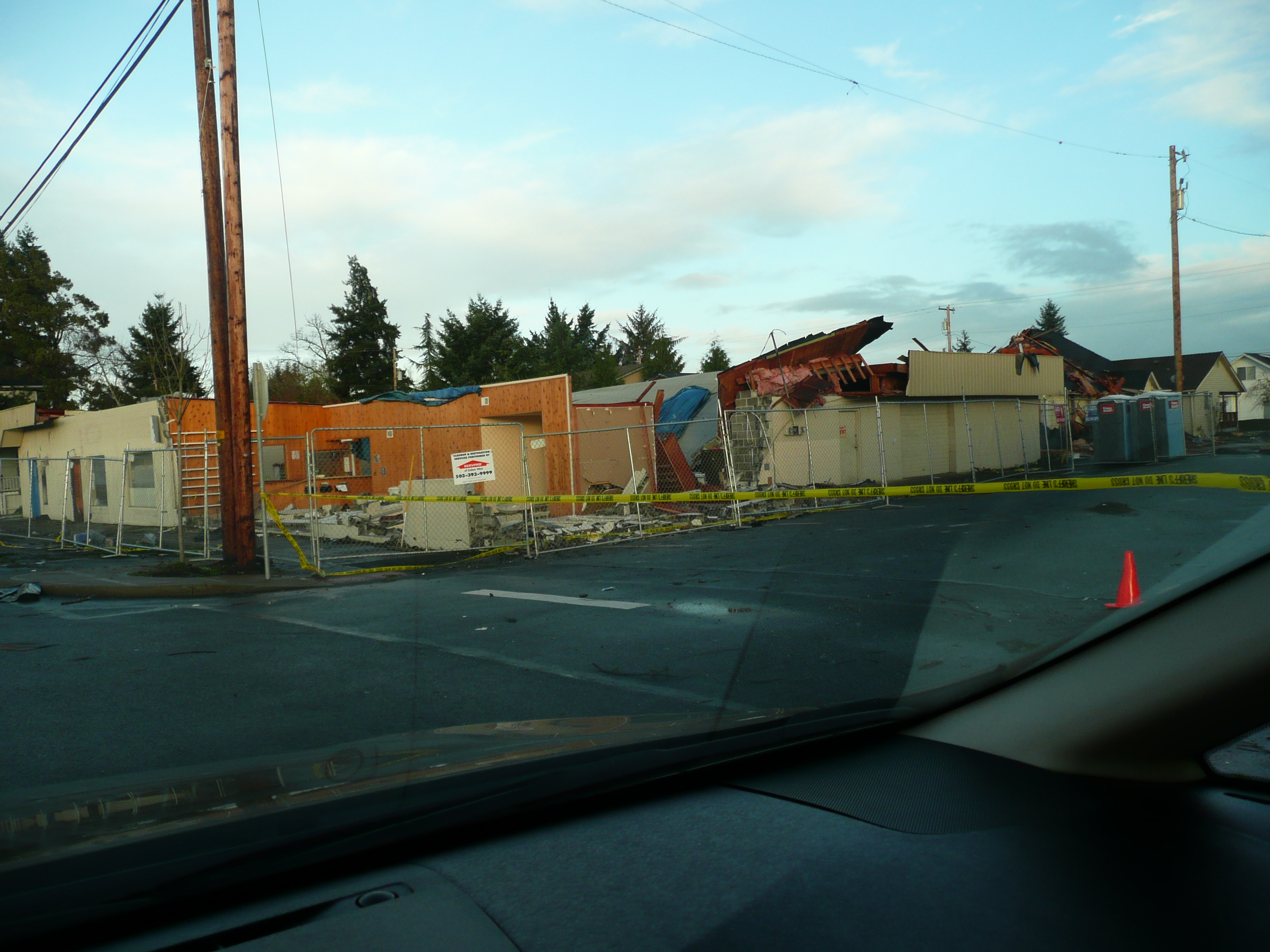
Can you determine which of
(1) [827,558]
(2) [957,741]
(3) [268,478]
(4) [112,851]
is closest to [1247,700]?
(2) [957,741]

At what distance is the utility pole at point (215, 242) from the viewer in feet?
43.3

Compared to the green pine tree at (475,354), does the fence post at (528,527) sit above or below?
below

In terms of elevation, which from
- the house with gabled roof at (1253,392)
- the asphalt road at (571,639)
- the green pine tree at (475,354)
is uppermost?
the green pine tree at (475,354)

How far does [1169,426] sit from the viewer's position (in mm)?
15141

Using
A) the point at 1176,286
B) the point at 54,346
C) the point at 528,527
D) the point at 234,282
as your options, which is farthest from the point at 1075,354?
the point at 54,346

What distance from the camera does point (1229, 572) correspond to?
185 centimetres

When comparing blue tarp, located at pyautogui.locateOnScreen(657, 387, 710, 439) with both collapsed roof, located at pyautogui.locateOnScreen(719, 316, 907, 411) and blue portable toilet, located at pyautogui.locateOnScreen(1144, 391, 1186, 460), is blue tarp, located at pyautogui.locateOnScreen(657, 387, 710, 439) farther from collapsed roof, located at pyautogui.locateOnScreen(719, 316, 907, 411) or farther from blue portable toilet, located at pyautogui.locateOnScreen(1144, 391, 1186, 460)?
blue portable toilet, located at pyautogui.locateOnScreen(1144, 391, 1186, 460)

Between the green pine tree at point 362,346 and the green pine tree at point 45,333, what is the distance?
12.6m

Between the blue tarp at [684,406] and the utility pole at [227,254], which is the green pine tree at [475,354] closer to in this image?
the blue tarp at [684,406]

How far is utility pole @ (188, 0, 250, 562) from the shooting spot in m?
13.2

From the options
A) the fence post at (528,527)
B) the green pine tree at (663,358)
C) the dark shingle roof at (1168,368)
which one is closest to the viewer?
the fence post at (528,527)

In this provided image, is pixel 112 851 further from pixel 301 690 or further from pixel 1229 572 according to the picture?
pixel 301 690

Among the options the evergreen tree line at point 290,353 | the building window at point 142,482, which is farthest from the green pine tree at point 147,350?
the building window at point 142,482

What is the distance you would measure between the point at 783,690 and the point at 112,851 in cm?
427
